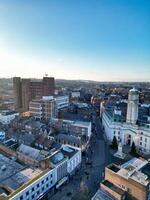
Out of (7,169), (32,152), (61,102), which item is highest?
(61,102)

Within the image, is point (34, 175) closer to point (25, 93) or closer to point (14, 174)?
point (14, 174)

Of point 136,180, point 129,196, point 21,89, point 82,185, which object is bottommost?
point 82,185

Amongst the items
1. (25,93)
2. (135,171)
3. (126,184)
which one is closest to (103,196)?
(126,184)

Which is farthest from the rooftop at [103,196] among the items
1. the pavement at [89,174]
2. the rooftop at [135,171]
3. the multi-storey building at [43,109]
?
the multi-storey building at [43,109]

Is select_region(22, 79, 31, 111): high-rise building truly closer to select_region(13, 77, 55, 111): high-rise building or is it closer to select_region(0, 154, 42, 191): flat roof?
select_region(13, 77, 55, 111): high-rise building

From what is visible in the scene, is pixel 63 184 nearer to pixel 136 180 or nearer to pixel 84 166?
pixel 84 166

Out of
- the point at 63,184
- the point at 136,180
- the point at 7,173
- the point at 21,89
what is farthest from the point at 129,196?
the point at 21,89
